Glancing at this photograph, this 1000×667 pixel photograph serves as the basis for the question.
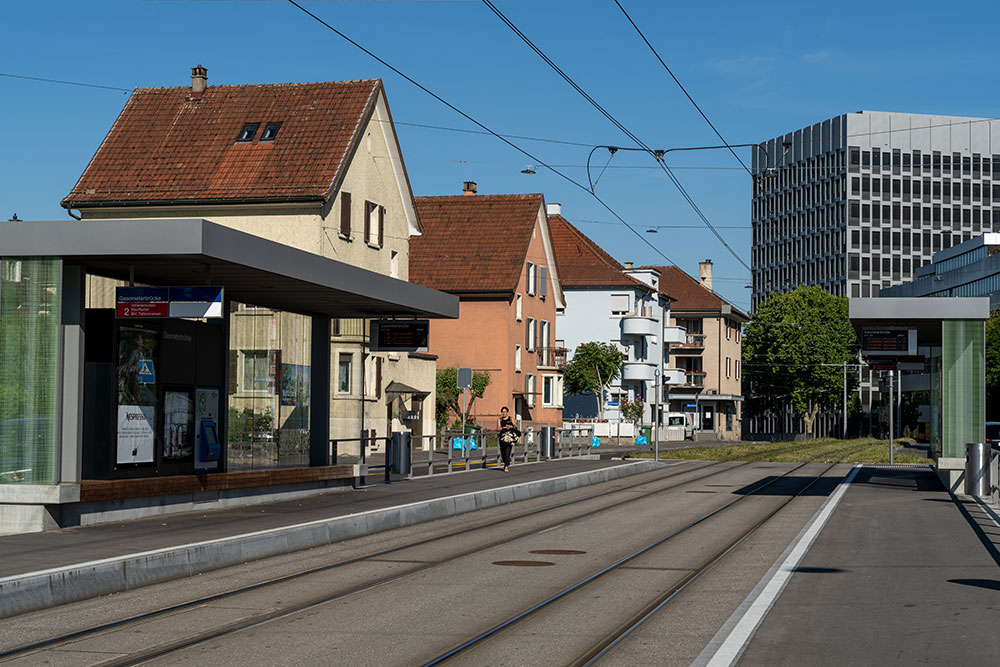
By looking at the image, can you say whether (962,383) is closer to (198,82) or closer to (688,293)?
(198,82)

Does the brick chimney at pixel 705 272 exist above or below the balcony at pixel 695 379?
above

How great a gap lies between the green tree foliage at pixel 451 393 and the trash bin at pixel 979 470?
3480 cm

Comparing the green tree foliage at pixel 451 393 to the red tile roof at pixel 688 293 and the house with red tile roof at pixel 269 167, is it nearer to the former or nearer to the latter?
the house with red tile roof at pixel 269 167

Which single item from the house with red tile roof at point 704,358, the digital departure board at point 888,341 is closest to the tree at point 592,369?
the house with red tile roof at point 704,358

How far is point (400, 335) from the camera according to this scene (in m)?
25.6

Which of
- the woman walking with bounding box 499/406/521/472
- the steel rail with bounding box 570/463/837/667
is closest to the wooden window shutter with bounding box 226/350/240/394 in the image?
the steel rail with bounding box 570/463/837/667

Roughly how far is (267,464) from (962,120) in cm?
13015

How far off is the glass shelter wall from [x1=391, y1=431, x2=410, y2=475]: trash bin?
4.18m

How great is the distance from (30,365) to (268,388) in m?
5.68

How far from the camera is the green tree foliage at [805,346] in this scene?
104 meters

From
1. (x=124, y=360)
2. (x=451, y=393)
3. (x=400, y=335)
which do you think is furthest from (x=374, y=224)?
(x=124, y=360)

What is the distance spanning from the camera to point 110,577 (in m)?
11.9

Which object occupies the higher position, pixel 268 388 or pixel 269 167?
pixel 269 167

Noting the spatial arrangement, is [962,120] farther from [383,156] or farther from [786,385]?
[383,156]
